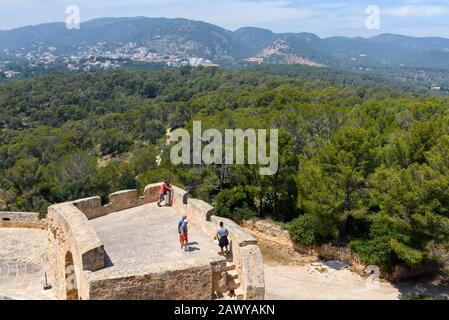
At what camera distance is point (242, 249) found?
1031cm

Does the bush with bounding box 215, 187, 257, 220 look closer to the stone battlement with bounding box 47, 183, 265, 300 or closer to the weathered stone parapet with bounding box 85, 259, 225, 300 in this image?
the stone battlement with bounding box 47, 183, 265, 300

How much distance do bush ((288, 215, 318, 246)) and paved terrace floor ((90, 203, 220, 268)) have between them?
1027 cm

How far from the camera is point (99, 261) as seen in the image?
30.5 feet

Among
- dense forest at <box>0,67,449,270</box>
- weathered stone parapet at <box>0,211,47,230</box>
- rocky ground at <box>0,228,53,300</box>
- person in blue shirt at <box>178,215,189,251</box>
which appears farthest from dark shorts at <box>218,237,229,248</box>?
weathered stone parapet at <box>0,211,47,230</box>

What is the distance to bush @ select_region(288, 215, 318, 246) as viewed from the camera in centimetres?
2250

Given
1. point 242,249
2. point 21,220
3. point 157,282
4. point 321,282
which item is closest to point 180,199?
point 242,249

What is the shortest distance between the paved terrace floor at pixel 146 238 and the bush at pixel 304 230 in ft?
33.7

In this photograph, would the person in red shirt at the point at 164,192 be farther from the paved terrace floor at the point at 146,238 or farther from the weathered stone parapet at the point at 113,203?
the weathered stone parapet at the point at 113,203

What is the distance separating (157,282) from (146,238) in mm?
3199

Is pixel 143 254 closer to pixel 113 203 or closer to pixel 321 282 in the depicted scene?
pixel 113 203

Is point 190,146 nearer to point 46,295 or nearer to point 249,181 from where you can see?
point 249,181

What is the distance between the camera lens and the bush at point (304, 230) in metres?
22.5

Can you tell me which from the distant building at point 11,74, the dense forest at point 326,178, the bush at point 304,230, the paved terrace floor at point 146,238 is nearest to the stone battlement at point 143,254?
the paved terrace floor at point 146,238
